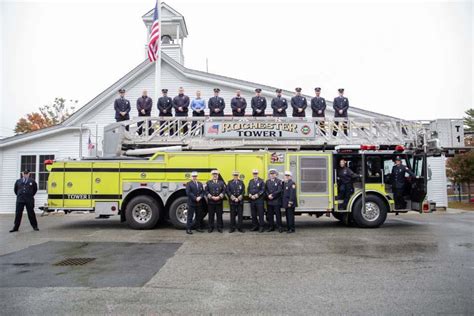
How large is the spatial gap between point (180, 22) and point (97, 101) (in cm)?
650

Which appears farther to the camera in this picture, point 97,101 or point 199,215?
point 97,101

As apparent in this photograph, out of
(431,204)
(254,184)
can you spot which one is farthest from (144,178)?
(431,204)

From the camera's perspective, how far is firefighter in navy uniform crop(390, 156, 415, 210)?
36.0ft

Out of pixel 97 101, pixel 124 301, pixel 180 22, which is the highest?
pixel 180 22

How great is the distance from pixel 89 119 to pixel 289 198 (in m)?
12.4

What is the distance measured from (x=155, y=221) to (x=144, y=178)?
1274 mm

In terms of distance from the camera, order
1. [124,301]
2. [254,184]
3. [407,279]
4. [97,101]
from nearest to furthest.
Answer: [124,301] < [407,279] < [254,184] < [97,101]

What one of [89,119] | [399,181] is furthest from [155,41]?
[399,181]

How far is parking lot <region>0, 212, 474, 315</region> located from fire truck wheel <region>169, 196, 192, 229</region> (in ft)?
1.92

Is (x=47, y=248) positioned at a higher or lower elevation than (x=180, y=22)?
lower

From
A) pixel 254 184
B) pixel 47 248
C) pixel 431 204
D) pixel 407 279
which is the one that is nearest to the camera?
pixel 407 279

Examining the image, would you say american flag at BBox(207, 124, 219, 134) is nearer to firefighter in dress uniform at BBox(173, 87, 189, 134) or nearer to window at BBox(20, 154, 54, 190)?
firefighter in dress uniform at BBox(173, 87, 189, 134)

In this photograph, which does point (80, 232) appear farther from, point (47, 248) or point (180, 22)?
point (180, 22)

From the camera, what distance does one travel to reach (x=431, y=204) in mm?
10992
